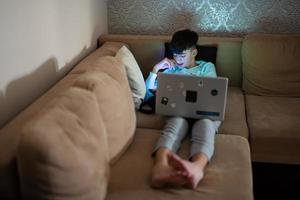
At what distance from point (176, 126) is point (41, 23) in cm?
86

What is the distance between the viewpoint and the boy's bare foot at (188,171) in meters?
1.37

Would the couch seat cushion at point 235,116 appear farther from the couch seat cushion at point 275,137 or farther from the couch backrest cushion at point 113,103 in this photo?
the couch backrest cushion at point 113,103

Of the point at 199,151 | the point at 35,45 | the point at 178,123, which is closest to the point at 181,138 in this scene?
the point at 178,123

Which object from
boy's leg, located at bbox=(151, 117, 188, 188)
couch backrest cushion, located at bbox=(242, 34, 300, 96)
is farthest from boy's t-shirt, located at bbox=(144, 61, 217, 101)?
boy's leg, located at bbox=(151, 117, 188, 188)

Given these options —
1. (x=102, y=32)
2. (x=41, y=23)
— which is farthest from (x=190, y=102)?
(x=102, y=32)

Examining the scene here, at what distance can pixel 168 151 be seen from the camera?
158 centimetres

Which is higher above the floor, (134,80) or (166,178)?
(134,80)

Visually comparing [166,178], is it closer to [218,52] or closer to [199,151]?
[199,151]

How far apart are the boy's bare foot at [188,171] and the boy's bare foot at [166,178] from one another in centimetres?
2

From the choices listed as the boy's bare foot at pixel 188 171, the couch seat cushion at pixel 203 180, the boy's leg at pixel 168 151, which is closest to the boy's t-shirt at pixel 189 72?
the boy's leg at pixel 168 151

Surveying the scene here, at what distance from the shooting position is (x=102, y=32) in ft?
9.30

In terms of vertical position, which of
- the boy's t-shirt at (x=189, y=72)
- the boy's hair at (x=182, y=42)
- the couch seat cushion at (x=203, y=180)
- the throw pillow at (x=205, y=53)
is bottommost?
the couch seat cushion at (x=203, y=180)

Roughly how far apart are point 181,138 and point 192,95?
0.79 ft

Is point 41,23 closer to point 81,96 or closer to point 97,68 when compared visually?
point 97,68
